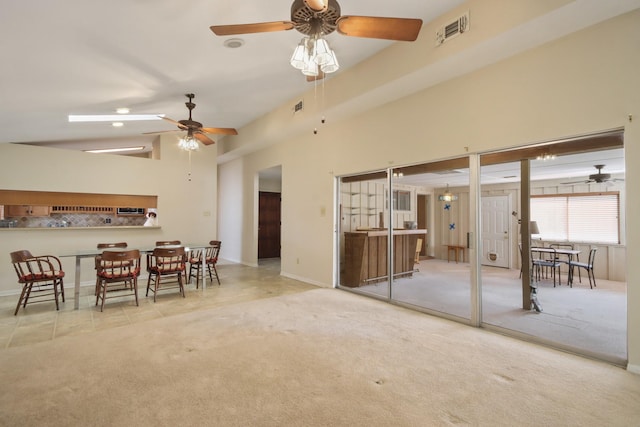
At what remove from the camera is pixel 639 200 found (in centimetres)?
251

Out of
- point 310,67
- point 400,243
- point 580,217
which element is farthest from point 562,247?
point 310,67

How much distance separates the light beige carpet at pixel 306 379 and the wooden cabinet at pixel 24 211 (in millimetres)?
5054

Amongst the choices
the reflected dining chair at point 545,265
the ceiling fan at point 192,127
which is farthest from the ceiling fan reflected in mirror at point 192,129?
the reflected dining chair at point 545,265

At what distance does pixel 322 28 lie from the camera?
2.08 meters

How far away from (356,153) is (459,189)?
6281 mm

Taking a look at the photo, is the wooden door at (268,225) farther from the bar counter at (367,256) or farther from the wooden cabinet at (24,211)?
the wooden cabinet at (24,211)

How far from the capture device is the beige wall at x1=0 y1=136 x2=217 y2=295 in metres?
5.19

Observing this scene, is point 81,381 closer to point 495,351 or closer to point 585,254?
point 495,351

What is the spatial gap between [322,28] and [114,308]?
14.6 feet

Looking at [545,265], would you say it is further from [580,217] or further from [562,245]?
[580,217]

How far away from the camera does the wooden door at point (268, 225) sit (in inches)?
387

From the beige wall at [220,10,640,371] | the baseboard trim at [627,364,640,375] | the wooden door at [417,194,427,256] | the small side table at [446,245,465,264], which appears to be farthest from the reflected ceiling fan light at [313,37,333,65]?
the wooden door at [417,194,427,256]

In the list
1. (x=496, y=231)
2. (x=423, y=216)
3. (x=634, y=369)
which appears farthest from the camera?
(x=423, y=216)

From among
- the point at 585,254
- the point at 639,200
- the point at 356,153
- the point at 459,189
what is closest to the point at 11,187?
the point at 356,153
